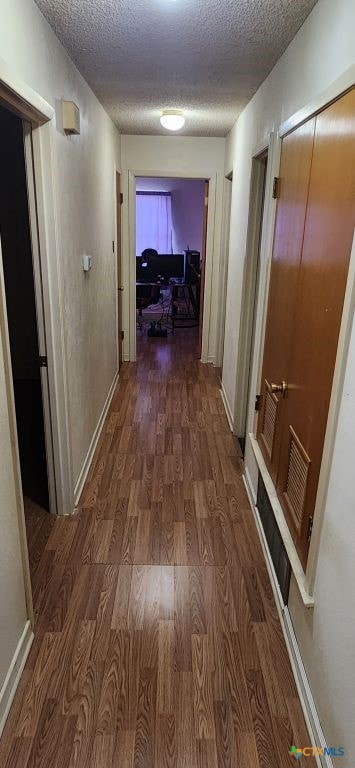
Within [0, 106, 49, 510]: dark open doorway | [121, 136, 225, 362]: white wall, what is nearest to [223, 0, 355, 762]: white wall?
[0, 106, 49, 510]: dark open doorway

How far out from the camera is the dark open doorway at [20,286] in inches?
143

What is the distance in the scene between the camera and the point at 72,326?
265 cm

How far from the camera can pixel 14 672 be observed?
166 centimetres

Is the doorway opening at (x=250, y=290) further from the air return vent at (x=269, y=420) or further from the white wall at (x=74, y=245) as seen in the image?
the white wall at (x=74, y=245)

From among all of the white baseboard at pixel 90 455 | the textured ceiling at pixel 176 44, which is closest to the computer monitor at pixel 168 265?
the white baseboard at pixel 90 455

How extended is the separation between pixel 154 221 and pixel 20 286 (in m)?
5.90

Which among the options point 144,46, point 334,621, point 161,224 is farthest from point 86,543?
point 161,224

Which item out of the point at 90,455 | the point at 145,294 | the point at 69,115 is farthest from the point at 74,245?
the point at 145,294

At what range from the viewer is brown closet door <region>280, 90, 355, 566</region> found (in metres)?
1.36

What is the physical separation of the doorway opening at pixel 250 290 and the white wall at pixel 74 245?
108cm

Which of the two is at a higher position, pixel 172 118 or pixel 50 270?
pixel 172 118

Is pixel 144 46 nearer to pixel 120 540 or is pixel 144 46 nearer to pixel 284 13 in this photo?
pixel 284 13

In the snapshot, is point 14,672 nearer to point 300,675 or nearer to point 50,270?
point 300,675

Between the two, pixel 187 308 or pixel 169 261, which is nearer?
pixel 169 261
